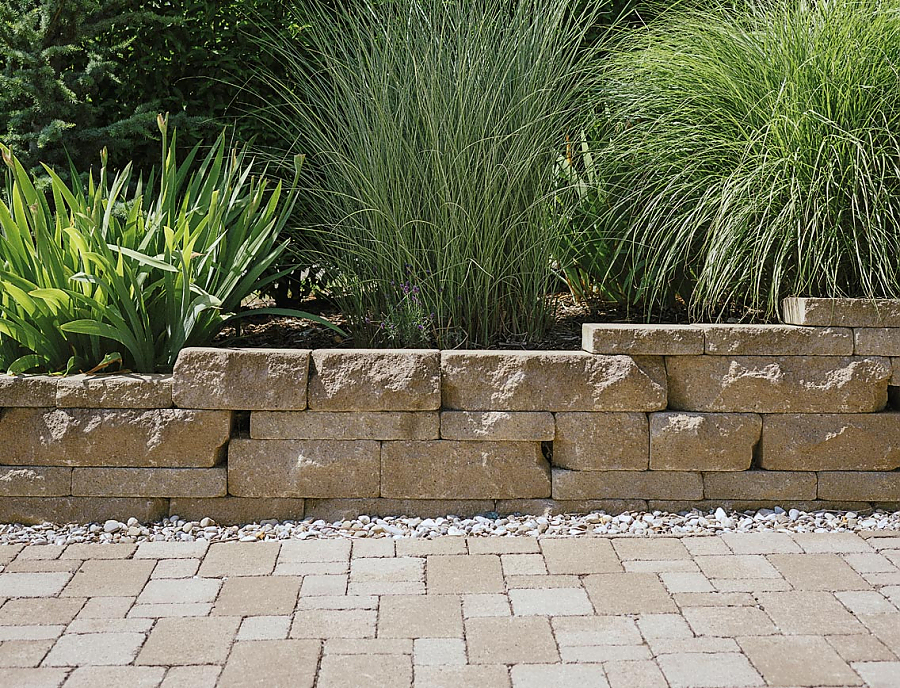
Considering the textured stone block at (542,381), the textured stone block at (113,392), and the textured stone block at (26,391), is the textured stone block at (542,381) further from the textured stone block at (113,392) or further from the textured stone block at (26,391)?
the textured stone block at (26,391)

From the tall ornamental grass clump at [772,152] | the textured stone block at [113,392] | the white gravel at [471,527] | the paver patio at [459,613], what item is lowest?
the paver patio at [459,613]

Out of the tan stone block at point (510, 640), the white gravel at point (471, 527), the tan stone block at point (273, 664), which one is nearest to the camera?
the tan stone block at point (273, 664)

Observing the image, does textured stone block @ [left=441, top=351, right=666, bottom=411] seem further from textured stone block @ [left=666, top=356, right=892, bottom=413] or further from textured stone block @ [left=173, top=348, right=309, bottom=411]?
textured stone block @ [left=173, top=348, right=309, bottom=411]

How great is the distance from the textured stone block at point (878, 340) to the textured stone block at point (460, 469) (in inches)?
43.8

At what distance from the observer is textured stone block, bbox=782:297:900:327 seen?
3.05 meters

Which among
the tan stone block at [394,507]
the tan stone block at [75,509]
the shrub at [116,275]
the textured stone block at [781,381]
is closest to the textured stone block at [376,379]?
the tan stone block at [394,507]

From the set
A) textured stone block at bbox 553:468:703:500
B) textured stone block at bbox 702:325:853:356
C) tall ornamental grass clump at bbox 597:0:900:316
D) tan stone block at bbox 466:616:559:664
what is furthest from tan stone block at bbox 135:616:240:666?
tall ornamental grass clump at bbox 597:0:900:316

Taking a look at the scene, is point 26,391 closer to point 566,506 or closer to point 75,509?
point 75,509

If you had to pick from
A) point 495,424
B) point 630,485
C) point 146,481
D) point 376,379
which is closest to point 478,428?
point 495,424

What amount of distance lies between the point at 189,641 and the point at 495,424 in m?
1.21

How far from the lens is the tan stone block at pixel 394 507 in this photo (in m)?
3.10

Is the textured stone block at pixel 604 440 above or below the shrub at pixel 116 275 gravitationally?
below

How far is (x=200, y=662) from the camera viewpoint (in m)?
2.13

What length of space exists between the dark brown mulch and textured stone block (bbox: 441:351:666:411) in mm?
448
